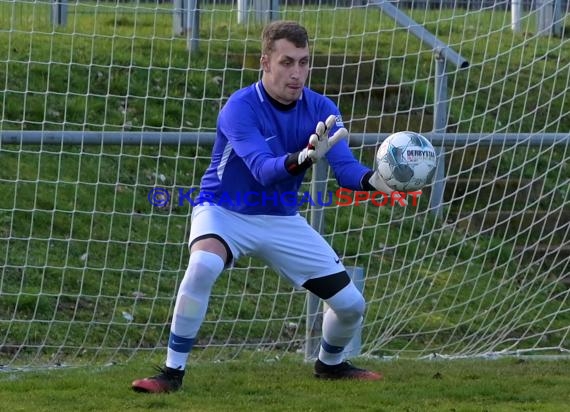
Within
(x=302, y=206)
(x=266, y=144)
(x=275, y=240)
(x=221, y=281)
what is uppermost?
(x=266, y=144)

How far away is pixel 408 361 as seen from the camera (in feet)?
26.5

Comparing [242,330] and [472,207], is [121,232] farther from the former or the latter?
[472,207]

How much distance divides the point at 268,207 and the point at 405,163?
0.92 m

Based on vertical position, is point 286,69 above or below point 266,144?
above

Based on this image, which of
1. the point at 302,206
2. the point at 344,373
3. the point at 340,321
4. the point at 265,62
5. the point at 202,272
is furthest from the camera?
the point at 302,206

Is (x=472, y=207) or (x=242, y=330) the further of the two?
(x=472, y=207)

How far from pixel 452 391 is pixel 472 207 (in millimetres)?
4014

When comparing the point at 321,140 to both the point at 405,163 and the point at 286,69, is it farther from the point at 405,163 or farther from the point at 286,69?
the point at 286,69

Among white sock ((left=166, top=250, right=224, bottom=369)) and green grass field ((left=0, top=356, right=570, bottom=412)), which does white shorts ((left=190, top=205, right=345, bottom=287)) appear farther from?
green grass field ((left=0, top=356, right=570, bottom=412))

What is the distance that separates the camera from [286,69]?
671cm

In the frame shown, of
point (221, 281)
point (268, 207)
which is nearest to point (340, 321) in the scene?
point (268, 207)

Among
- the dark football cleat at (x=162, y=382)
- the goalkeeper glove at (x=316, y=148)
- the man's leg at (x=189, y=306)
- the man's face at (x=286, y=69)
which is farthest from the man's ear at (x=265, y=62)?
the dark football cleat at (x=162, y=382)

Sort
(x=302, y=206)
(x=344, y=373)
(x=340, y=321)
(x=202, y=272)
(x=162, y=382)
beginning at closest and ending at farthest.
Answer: (x=202, y=272) < (x=162, y=382) < (x=340, y=321) < (x=344, y=373) < (x=302, y=206)

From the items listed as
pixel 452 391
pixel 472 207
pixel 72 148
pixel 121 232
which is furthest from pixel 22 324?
pixel 472 207
